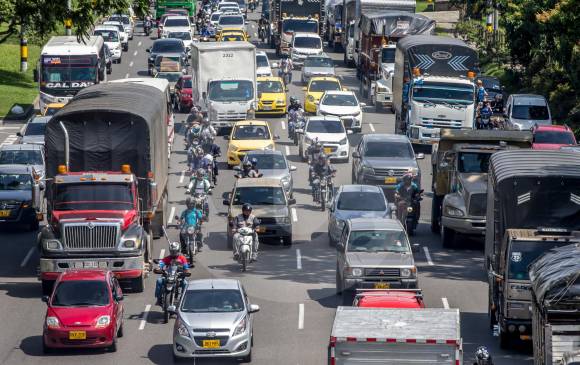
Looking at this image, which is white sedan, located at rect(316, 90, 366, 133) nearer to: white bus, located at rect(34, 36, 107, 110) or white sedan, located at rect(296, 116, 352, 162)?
white sedan, located at rect(296, 116, 352, 162)

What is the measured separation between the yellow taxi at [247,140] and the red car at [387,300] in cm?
2228

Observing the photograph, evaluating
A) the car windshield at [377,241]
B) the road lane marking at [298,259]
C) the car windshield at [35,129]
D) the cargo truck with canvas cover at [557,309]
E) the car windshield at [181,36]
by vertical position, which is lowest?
the road lane marking at [298,259]

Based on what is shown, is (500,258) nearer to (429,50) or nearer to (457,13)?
(429,50)

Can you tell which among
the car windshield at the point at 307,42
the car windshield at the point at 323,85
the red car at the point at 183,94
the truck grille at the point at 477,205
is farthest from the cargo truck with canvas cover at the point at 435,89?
the car windshield at the point at 307,42

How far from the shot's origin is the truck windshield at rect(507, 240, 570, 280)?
91.1 ft

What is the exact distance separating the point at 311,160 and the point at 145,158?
11.4m

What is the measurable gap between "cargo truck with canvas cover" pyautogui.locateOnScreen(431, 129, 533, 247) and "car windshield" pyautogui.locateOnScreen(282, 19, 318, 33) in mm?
40989

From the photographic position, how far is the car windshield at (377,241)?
32344 millimetres

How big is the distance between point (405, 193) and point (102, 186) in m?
9.38

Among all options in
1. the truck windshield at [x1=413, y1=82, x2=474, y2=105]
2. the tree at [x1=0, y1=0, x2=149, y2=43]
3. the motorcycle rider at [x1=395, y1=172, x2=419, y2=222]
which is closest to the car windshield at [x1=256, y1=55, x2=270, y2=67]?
the truck windshield at [x1=413, y1=82, x2=474, y2=105]

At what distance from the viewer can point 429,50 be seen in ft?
176

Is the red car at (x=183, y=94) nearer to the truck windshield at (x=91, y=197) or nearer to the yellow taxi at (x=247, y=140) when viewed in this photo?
the yellow taxi at (x=247, y=140)

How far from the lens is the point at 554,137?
49.7 meters

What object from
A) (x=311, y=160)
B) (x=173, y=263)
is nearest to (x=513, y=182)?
(x=173, y=263)
